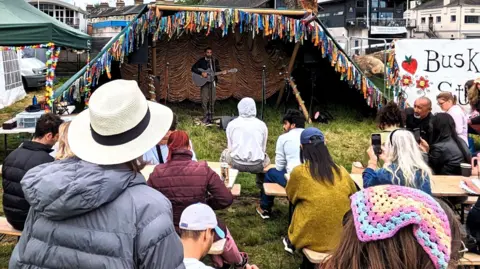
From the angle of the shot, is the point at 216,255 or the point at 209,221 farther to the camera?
the point at 216,255

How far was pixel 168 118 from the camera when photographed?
2.07 meters

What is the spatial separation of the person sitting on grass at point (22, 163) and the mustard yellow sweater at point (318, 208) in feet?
6.36

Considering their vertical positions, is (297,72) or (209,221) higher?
(297,72)

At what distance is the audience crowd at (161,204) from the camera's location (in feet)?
4.02

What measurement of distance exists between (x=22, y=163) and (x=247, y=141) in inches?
102

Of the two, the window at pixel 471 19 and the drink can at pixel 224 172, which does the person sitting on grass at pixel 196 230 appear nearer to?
the drink can at pixel 224 172

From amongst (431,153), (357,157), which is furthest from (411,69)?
(431,153)

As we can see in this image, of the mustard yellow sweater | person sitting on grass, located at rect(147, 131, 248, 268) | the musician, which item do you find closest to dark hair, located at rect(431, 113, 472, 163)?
the mustard yellow sweater

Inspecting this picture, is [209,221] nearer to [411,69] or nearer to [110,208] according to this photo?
[110,208]

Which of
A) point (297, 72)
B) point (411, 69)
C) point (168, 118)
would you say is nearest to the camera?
point (168, 118)

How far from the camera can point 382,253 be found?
47.9 inches

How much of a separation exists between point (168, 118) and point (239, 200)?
15.2 feet

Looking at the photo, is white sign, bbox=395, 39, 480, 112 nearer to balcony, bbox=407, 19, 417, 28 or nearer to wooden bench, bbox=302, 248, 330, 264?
wooden bench, bbox=302, 248, 330, 264

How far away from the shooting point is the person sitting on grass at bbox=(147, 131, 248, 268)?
3703mm
